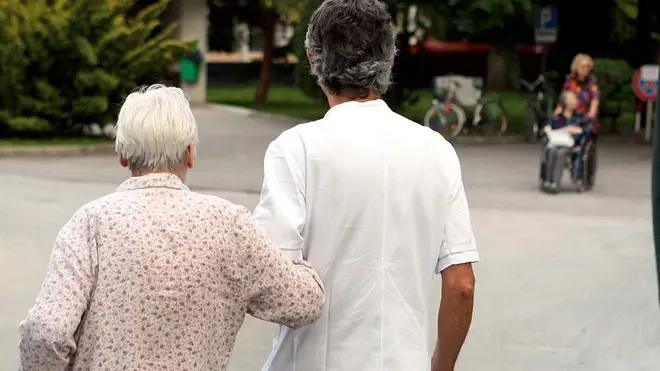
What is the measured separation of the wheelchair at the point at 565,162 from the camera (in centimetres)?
1614

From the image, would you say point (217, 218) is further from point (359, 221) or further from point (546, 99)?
point (546, 99)

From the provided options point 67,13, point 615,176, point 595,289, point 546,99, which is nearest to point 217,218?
point 595,289

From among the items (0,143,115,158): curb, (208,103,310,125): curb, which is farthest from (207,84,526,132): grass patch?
(0,143,115,158): curb

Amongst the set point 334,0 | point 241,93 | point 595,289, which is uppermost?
point 334,0

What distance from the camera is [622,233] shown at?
41.3 feet

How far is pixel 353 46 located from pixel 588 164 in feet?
44.2

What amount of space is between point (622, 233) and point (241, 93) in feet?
124

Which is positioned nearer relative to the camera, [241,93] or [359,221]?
[359,221]

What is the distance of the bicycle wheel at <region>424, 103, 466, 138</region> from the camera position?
2541 centimetres

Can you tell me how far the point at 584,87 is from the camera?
16.1 metres

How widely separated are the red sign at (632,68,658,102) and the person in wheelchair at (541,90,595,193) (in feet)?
30.4

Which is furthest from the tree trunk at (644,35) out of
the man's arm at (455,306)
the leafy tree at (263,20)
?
the man's arm at (455,306)

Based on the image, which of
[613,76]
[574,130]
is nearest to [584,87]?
[574,130]

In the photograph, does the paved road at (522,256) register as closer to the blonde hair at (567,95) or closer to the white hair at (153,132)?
the blonde hair at (567,95)
